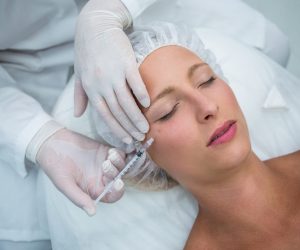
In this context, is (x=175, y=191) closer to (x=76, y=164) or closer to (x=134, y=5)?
(x=76, y=164)

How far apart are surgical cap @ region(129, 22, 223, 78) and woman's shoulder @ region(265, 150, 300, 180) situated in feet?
1.12

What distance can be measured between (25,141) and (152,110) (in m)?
0.51

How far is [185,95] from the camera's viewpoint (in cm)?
123

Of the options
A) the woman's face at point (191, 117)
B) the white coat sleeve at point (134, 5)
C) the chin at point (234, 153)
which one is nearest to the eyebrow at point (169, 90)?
the woman's face at point (191, 117)

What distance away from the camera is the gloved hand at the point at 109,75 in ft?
4.10

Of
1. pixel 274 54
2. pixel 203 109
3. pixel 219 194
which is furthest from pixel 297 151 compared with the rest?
pixel 274 54

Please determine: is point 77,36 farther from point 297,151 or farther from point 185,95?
point 297,151

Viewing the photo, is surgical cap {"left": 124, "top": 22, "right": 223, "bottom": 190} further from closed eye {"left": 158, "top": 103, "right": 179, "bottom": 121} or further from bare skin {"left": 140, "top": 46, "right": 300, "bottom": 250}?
closed eye {"left": 158, "top": 103, "right": 179, "bottom": 121}

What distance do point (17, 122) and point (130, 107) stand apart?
49 cm

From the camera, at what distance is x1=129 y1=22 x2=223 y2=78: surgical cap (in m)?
1.31

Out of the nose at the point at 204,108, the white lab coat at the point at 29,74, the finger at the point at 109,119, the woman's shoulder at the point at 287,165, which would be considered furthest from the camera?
the white lab coat at the point at 29,74

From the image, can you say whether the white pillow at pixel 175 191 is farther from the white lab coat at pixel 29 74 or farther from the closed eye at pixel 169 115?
the closed eye at pixel 169 115

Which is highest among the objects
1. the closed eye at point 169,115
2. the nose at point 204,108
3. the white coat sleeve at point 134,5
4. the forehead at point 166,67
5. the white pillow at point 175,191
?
the white coat sleeve at point 134,5

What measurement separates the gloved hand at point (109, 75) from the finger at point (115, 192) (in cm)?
13
